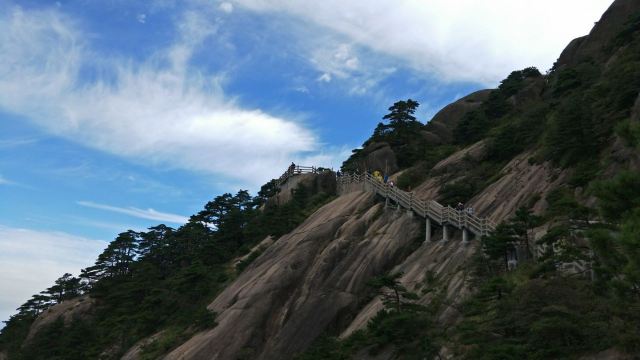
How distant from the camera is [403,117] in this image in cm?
6481

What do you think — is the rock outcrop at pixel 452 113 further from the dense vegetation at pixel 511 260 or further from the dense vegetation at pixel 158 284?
the dense vegetation at pixel 158 284

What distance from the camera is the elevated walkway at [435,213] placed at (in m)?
28.5

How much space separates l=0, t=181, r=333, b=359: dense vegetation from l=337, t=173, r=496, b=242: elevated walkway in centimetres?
977

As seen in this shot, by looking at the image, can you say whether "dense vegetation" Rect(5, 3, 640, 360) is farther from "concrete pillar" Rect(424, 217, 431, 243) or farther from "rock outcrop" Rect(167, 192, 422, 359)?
"concrete pillar" Rect(424, 217, 431, 243)

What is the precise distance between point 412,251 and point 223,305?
539 inches

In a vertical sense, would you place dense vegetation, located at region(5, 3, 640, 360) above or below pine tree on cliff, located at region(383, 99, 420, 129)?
below

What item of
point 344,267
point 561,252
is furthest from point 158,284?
point 561,252

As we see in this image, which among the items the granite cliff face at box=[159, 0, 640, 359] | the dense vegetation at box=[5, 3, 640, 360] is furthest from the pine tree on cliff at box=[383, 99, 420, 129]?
the granite cliff face at box=[159, 0, 640, 359]

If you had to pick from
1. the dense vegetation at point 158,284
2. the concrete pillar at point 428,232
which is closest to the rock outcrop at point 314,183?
the dense vegetation at point 158,284

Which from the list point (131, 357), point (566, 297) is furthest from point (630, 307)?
point (131, 357)

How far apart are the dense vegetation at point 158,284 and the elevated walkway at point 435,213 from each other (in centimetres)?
977

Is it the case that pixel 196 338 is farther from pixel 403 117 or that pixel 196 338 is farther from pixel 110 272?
pixel 110 272

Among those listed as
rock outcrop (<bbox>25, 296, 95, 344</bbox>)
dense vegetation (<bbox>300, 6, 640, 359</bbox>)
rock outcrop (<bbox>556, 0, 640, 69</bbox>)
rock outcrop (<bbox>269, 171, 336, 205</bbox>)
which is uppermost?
rock outcrop (<bbox>556, 0, 640, 69</bbox>)

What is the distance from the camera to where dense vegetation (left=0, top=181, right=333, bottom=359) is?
4622cm
